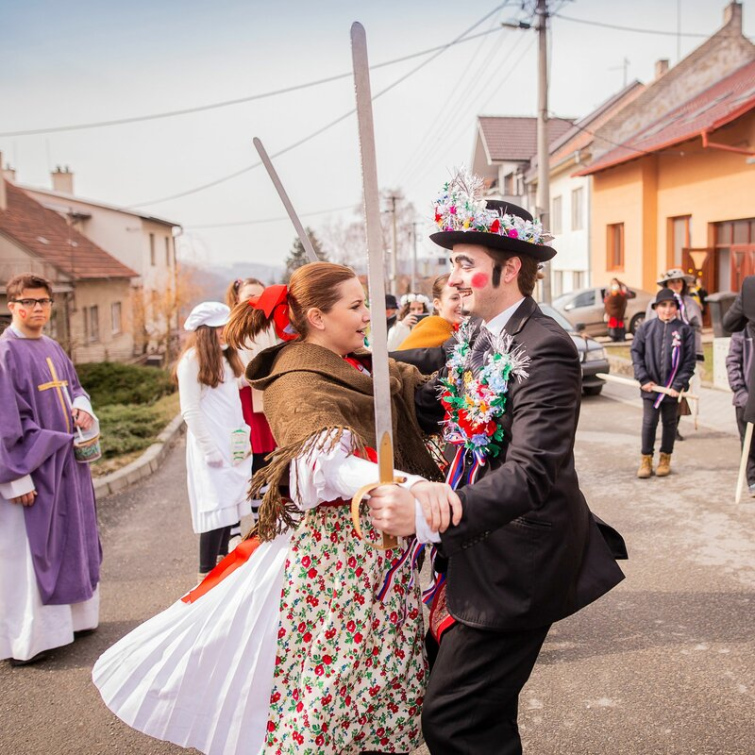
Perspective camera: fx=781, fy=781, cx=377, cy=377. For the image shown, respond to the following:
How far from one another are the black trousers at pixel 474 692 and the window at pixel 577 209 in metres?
28.6

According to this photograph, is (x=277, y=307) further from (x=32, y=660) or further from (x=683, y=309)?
(x=683, y=309)

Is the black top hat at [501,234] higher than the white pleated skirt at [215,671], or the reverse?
the black top hat at [501,234]

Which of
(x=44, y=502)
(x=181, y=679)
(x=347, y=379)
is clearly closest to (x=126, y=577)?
(x=44, y=502)

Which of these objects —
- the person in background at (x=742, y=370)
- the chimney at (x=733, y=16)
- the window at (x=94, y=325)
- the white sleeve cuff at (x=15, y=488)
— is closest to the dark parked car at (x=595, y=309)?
the chimney at (x=733, y=16)

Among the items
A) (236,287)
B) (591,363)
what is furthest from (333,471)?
(591,363)

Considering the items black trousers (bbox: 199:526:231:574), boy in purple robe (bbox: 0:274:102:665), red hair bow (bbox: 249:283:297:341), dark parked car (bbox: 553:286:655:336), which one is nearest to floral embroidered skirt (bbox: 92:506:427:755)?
red hair bow (bbox: 249:283:297:341)

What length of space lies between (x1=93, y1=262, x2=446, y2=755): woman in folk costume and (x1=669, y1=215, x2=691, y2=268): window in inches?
844

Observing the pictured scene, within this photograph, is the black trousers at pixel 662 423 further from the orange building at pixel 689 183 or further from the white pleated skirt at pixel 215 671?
the orange building at pixel 689 183

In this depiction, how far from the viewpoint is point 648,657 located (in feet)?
13.4

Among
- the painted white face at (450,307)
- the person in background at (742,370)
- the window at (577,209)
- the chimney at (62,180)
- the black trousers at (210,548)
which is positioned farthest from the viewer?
the chimney at (62,180)

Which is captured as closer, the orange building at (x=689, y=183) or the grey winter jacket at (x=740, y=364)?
the grey winter jacket at (x=740, y=364)

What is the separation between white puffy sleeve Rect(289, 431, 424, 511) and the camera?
2.24 metres

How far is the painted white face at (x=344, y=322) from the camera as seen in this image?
104 inches

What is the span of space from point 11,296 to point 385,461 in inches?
127
